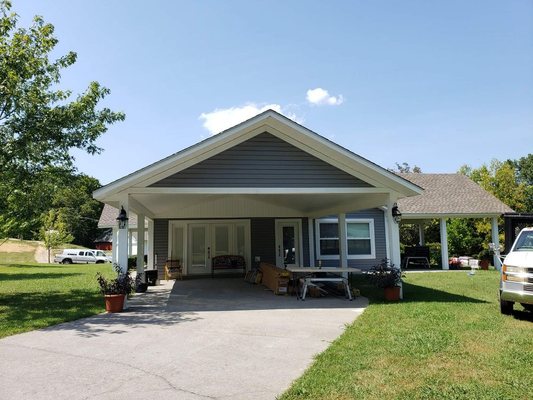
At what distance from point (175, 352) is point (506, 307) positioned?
6418mm

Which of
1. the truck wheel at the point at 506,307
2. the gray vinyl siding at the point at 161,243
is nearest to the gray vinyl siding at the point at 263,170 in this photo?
the truck wheel at the point at 506,307

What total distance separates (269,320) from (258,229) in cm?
1002

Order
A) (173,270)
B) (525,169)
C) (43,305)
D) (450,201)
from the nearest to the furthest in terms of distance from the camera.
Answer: (43,305), (173,270), (450,201), (525,169)

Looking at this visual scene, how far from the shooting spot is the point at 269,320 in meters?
8.05

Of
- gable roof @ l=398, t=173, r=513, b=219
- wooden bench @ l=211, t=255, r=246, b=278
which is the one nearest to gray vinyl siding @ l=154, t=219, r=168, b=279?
wooden bench @ l=211, t=255, r=246, b=278

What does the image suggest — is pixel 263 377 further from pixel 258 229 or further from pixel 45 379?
pixel 258 229

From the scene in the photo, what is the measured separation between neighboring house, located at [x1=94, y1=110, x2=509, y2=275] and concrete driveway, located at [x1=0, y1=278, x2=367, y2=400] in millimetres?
2521

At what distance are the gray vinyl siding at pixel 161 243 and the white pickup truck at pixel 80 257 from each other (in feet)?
81.4

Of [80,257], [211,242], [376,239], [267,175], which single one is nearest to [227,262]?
[211,242]

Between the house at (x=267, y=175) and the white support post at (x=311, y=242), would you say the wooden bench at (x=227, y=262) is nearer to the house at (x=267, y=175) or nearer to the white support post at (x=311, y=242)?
the white support post at (x=311, y=242)

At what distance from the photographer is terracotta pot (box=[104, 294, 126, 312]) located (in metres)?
9.14

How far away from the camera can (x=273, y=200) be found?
1577 cm

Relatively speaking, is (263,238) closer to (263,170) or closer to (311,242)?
(311,242)

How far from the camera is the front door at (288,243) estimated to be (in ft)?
59.9
